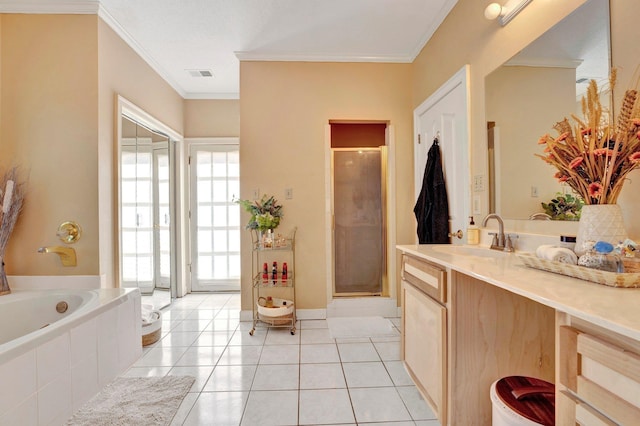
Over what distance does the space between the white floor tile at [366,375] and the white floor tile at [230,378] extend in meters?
0.63

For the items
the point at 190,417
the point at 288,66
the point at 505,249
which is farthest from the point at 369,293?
the point at 288,66

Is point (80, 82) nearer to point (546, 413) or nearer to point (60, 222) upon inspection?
point (60, 222)

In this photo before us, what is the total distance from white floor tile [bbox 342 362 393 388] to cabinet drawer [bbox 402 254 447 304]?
653mm

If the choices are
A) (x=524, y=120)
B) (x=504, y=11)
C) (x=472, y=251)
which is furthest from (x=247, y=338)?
(x=504, y=11)

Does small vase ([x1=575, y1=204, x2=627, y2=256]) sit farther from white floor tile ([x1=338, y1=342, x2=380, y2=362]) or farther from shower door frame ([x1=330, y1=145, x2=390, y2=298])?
shower door frame ([x1=330, y1=145, x2=390, y2=298])

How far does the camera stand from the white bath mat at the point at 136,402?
1566mm

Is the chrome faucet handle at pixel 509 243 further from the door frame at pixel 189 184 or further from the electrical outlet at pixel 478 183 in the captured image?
the door frame at pixel 189 184

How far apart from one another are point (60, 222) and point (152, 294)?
48.1 inches

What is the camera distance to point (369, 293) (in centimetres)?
329

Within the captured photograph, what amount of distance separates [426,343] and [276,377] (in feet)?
3.29

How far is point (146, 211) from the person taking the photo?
122 inches

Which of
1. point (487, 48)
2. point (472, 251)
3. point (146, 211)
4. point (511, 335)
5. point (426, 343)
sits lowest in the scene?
point (426, 343)

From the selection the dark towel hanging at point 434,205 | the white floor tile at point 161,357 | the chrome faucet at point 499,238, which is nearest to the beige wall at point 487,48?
the chrome faucet at point 499,238

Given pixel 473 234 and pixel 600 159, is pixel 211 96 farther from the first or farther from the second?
pixel 600 159
